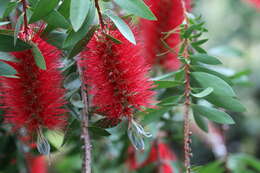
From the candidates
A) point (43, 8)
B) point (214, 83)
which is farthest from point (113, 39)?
point (214, 83)

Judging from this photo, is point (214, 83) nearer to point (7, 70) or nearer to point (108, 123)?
point (108, 123)

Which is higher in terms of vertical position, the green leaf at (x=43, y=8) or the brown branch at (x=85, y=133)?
the green leaf at (x=43, y=8)

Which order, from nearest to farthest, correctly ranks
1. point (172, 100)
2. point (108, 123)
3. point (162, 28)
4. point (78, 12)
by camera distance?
1. point (78, 12)
2. point (108, 123)
3. point (172, 100)
4. point (162, 28)

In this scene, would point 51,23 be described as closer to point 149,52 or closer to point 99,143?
point 149,52

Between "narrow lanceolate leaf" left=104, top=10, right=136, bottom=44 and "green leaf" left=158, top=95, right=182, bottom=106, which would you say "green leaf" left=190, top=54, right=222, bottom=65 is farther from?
"narrow lanceolate leaf" left=104, top=10, right=136, bottom=44

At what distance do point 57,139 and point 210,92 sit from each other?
14.7 inches

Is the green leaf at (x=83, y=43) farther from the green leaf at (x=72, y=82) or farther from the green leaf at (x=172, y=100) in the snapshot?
the green leaf at (x=172, y=100)

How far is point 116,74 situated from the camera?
2.67 feet

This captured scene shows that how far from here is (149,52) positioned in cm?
129

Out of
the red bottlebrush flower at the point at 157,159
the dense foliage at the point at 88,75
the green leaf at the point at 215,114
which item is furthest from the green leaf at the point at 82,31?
the red bottlebrush flower at the point at 157,159

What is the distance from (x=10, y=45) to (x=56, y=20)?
106 mm

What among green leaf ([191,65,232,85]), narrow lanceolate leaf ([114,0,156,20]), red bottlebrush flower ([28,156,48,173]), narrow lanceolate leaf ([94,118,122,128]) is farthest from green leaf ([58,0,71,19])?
red bottlebrush flower ([28,156,48,173])

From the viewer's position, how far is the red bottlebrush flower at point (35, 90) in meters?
0.82

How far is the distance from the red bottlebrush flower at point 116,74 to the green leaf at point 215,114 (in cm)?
18
